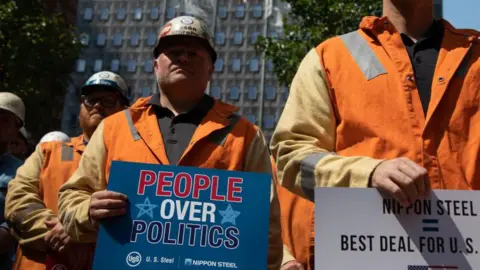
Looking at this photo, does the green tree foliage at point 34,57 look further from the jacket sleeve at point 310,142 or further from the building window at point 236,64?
the building window at point 236,64

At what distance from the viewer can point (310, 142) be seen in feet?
6.39

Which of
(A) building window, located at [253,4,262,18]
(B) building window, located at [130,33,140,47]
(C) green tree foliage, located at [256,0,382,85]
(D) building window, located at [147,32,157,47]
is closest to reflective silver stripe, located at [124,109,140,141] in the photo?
(C) green tree foliage, located at [256,0,382,85]

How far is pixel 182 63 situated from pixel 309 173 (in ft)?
3.85

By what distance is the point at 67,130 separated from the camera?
144 feet

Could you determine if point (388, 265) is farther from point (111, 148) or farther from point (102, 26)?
Answer: point (102, 26)

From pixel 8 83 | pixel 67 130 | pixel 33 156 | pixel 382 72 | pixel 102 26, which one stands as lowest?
pixel 382 72

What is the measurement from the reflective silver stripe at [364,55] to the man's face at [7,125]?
2.94 meters

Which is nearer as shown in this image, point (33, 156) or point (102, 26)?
point (33, 156)

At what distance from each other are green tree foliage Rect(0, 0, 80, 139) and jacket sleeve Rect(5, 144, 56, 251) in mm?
10922

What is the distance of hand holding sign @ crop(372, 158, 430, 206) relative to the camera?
59.4 inches

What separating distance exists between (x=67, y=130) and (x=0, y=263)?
41.3 meters

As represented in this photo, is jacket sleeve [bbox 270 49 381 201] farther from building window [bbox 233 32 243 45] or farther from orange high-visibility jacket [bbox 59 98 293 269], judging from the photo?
building window [bbox 233 32 243 45]

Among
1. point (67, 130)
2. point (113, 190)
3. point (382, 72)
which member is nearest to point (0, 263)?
point (113, 190)

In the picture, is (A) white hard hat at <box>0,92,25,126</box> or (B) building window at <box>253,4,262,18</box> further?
(B) building window at <box>253,4,262,18</box>
